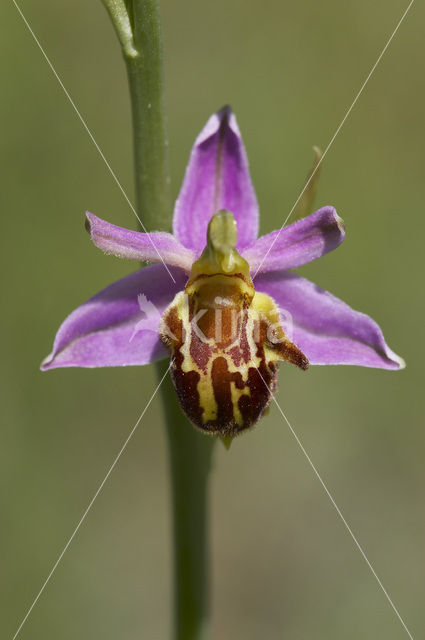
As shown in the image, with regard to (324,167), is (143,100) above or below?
above

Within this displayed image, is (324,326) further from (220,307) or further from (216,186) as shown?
(216,186)

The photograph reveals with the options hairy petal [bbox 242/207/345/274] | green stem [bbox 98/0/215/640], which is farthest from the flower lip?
green stem [bbox 98/0/215/640]

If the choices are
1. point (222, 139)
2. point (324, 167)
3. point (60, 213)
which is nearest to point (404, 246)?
point (324, 167)

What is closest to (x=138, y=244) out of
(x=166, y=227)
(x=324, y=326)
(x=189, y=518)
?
(x=166, y=227)

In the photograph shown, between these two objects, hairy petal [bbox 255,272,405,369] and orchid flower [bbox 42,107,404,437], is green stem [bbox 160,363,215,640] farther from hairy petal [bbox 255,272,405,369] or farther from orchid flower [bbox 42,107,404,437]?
hairy petal [bbox 255,272,405,369]

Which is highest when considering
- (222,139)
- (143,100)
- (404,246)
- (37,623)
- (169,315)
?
(143,100)

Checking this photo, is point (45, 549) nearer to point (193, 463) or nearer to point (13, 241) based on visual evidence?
point (13, 241)
